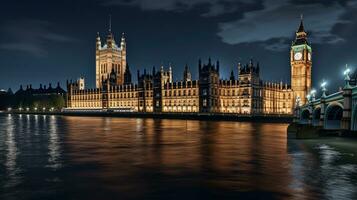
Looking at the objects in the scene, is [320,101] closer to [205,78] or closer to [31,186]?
[31,186]

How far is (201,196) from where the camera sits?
48.1 feet

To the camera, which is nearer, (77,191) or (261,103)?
(77,191)

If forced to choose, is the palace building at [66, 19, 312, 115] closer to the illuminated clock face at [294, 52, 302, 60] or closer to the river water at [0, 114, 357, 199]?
the illuminated clock face at [294, 52, 302, 60]

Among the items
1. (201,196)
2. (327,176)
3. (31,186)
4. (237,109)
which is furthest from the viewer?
(237,109)

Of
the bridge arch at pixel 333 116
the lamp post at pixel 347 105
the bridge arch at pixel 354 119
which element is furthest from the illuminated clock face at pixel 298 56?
the bridge arch at pixel 354 119

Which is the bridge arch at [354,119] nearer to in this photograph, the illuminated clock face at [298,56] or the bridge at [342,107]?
the bridge at [342,107]

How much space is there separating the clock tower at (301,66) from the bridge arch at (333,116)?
304 feet

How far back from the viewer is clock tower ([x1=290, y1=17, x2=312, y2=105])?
140750 millimetres

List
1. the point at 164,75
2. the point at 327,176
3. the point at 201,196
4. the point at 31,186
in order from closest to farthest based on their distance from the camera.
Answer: the point at 201,196 < the point at 31,186 < the point at 327,176 < the point at 164,75

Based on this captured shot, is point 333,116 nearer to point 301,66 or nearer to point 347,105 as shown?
point 347,105

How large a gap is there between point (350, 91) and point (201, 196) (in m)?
26.8

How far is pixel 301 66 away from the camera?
465 feet

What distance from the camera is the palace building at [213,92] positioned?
126 meters

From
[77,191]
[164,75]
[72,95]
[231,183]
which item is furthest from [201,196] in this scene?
[72,95]
